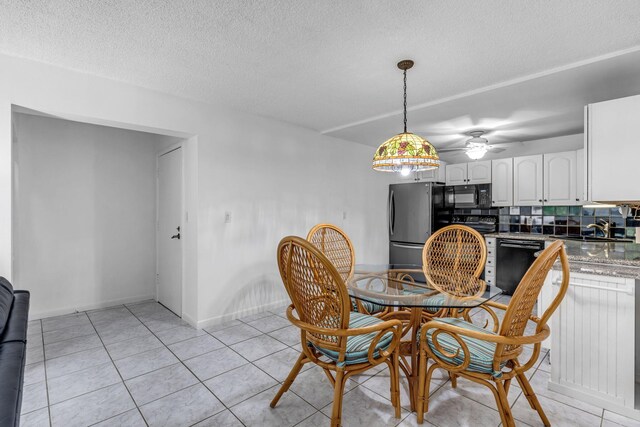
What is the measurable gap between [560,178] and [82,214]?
19.4ft

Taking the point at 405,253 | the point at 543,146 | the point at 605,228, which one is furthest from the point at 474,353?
the point at 543,146

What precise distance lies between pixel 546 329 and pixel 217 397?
1.92 m

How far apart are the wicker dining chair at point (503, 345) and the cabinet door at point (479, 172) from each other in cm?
362

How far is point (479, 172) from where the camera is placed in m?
4.88

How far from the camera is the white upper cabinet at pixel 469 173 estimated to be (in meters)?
4.80

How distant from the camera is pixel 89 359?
2500mm

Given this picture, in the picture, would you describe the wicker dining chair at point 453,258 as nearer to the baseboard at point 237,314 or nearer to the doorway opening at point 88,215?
the baseboard at point 237,314

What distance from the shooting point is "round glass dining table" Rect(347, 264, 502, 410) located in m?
1.88

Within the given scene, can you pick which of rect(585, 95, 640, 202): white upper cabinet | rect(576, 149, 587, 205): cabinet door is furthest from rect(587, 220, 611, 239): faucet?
rect(585, 95, 640, 202): white upper cabinet

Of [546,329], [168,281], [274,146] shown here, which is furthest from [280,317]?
[546,329]

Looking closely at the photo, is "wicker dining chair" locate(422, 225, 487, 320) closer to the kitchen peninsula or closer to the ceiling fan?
the kitchen peninsula

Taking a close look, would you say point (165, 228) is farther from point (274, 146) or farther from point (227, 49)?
point (227, 49)

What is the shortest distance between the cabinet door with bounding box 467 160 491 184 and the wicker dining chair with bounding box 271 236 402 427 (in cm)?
390

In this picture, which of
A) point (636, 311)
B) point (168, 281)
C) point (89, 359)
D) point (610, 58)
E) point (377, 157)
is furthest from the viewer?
point (168, 281)
